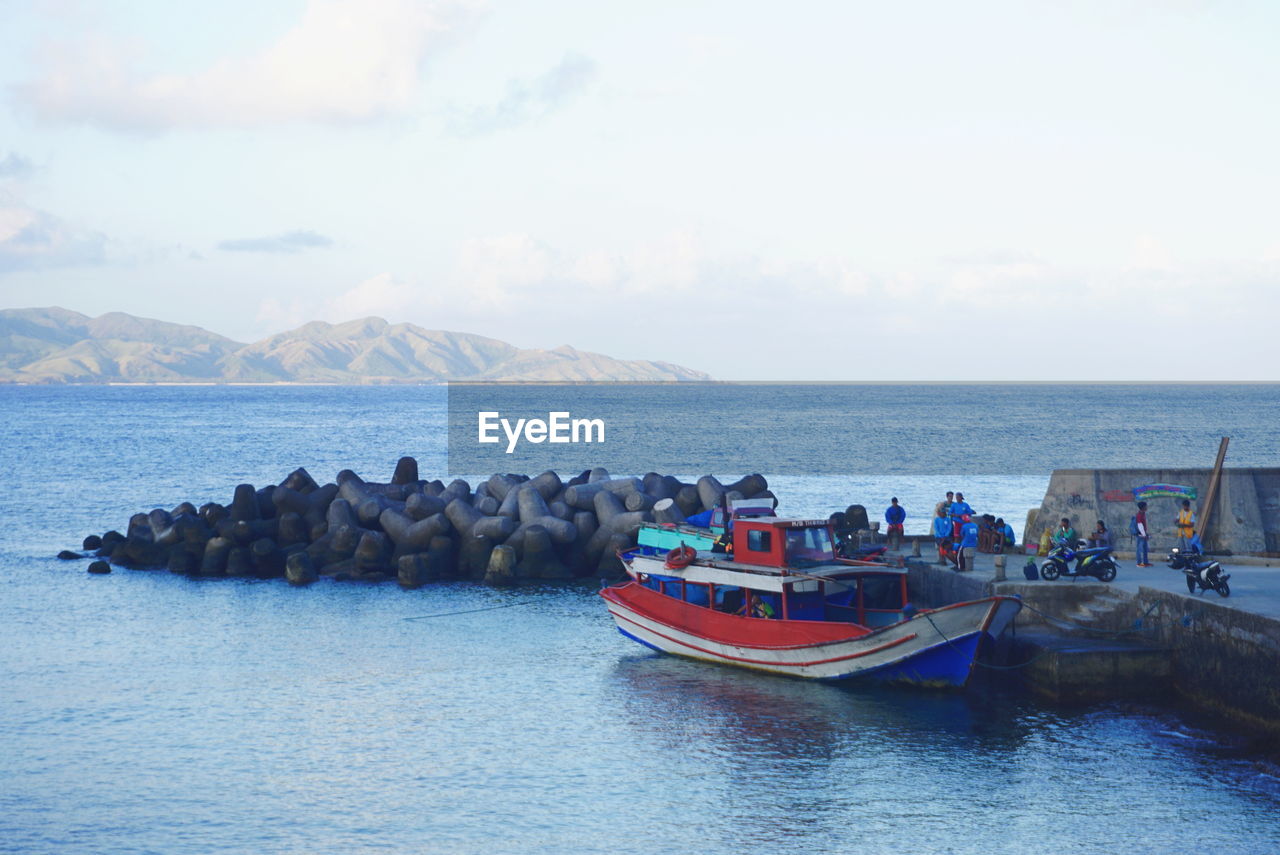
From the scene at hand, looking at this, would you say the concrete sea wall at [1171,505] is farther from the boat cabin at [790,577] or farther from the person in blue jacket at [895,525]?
the boat cabin at [790,577]

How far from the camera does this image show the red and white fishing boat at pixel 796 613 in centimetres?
2389

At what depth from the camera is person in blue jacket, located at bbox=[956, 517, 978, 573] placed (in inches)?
1110

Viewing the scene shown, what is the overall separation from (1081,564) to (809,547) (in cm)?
561

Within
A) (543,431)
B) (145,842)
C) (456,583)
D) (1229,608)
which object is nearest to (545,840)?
(145,842)

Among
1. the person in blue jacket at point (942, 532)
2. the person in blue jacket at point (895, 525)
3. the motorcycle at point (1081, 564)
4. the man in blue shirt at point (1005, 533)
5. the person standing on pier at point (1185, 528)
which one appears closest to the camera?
the motorcycle at point (1081, 564)

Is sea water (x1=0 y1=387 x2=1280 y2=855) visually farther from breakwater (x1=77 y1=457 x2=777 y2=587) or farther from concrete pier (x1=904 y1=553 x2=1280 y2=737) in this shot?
breakwater (x1=77 y1=457 x2=777 y2=587)

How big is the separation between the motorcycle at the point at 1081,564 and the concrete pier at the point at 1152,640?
275 millimetres

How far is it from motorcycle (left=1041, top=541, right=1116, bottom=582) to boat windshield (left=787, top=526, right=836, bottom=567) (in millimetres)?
4546

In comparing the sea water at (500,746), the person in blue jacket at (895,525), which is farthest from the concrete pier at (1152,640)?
the person in blue jacket at (895,525)

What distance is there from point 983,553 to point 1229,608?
9.17 metres

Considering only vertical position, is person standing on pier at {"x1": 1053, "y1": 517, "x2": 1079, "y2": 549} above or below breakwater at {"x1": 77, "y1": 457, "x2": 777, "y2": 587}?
above

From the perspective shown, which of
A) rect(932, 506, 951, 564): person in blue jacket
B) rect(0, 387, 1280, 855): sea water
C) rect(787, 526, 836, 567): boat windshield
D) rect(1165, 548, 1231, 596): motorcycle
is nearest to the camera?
rect(0, 387, 1280, 855): sea water

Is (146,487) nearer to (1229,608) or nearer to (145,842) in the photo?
(145,842)

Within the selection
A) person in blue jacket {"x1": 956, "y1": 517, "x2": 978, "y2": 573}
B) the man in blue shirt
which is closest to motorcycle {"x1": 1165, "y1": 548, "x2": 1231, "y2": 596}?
person in blue jacket {"x1": 956, "y1": 517, "x2": 978, "y2": 573}
